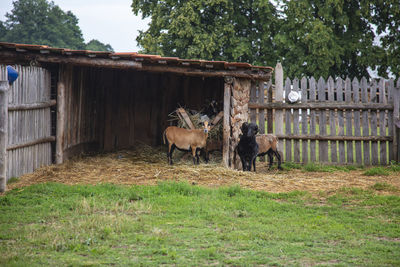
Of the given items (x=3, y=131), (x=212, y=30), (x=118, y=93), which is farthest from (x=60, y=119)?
(x=212, y=30)

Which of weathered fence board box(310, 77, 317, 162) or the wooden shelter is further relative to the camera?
weathered fence board box(310, 77, 317, 162)

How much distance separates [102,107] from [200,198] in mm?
7727

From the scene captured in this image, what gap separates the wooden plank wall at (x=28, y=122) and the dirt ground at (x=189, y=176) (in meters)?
0.35

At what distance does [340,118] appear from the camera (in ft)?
43.7

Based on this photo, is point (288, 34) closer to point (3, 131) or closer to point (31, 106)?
point (31, 106)

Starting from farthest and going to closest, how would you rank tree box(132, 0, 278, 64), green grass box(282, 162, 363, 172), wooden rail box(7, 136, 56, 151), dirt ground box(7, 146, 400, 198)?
tree box(132, 0, 278, 64) → green grass box(282, 162, 363, 172) → dirt ground box(7, 146, 400, 198) → wooden rail box(7, 136, 56, 151)

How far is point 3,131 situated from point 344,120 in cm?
884

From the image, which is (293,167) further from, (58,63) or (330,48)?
(330,48)

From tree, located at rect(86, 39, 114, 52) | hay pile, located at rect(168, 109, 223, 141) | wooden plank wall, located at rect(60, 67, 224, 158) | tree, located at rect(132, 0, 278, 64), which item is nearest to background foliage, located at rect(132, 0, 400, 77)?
tree, located at rect(132, 0, 278, 64)

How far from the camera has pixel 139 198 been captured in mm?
8266

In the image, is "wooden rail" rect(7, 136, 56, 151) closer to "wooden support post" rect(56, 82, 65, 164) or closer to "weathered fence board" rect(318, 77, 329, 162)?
"wooden support post" rect(56, 82, 65, 164)

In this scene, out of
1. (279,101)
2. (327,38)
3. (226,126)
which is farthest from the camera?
(327,38)

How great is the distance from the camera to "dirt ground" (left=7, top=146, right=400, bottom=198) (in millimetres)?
9758

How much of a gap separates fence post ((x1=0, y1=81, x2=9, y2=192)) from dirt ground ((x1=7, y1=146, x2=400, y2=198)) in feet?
1.23
